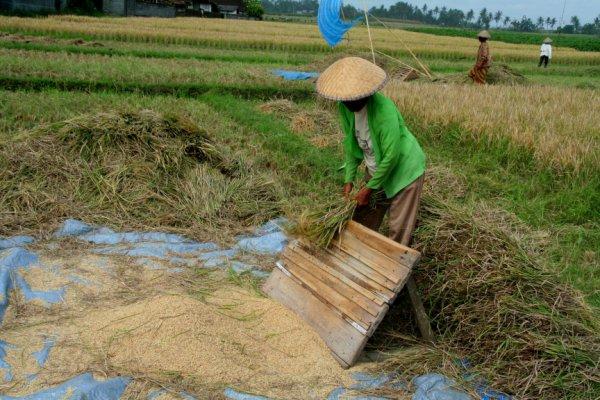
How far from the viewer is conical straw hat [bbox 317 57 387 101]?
2953 mm

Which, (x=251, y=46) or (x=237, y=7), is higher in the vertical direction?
(x=237, y=7)

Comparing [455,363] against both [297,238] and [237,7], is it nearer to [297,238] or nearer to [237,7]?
[297,238]

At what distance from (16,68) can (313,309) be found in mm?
9195

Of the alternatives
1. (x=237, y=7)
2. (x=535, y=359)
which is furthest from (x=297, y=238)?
(x=237, y=7)

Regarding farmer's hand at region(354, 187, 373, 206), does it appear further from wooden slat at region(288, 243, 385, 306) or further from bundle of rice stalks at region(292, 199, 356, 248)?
wooden slat at region(288, 243, 385, 306)

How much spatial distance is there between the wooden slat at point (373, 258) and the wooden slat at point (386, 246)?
2 cm

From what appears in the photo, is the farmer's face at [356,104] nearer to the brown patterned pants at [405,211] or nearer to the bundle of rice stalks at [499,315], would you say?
the brown patterned pants at [405,211]

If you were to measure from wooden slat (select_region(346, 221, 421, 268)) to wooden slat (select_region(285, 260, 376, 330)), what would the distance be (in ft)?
1.02

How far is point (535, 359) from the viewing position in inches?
103

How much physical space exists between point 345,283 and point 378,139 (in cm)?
80

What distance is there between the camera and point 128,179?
4867mm

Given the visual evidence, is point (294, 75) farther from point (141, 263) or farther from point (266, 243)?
point (141, 263)

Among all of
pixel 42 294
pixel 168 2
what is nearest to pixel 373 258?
pixel 42 294

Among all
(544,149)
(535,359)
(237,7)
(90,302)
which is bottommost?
(90,302)
